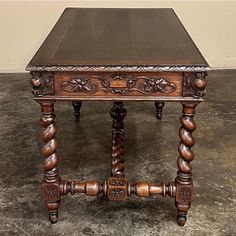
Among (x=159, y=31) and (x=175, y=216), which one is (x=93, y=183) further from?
(x=159, y=31)

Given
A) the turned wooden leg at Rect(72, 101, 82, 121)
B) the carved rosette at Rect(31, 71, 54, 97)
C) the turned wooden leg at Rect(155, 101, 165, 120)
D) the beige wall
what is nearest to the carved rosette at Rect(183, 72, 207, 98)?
the carved rosette at Rect(31, 71, 54, 97)

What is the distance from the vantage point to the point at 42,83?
1887 millimetres

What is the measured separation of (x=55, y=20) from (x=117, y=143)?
2.33m

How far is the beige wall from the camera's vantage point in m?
4.45

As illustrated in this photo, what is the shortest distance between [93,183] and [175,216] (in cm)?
46

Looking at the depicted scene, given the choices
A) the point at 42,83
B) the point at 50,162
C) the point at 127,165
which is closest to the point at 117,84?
the point at 42,83

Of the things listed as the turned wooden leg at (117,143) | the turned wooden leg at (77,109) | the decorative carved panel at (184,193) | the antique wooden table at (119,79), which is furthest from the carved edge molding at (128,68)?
Answer: the turned wooden leg at (77,109)

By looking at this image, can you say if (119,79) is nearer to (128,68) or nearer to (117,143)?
(128,68)

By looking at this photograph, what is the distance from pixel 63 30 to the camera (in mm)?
2436

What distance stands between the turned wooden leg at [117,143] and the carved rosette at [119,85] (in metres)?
0.63

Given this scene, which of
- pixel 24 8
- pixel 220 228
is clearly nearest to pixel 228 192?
pixel 220 228

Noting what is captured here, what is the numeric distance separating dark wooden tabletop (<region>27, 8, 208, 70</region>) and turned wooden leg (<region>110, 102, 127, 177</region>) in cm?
53

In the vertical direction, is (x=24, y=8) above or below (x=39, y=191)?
above

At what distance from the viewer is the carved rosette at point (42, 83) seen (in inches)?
73.5
